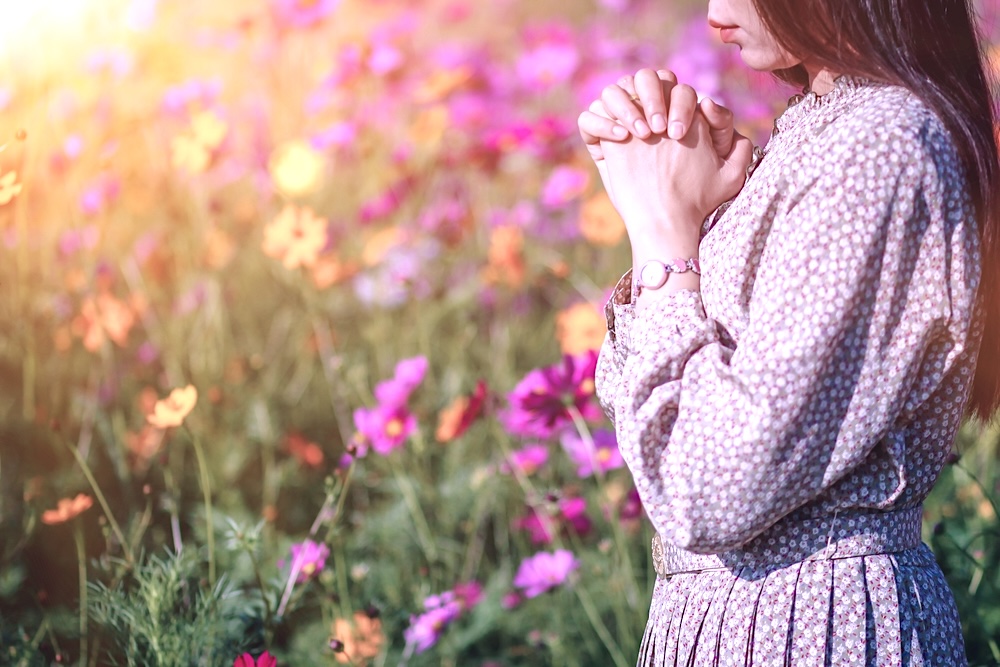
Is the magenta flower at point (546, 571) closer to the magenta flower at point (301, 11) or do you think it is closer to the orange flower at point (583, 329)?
the orange flower at point (583, 329)

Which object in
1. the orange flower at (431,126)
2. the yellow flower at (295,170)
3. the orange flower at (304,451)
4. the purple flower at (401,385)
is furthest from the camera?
the orange flower at (431,126)

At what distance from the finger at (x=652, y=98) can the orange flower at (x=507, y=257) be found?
1.27m

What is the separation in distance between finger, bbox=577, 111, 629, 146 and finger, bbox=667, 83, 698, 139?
36 mm

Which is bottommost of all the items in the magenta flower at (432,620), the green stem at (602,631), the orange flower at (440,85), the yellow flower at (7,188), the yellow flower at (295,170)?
the green stem at (602,631)

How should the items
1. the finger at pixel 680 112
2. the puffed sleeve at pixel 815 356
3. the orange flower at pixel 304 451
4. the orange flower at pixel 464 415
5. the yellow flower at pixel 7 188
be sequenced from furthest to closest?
1. the orange flower at pixel 304 451
2. the orange flower at pixel 464 415
3. the yellow flower at pixel 7 188
4. the finger at pixel 680 112
5. the puffed sleeve at pixel 815 356

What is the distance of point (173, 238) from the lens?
2492 mm

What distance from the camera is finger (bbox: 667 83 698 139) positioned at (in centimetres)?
76

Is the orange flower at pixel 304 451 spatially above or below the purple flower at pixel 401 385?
below

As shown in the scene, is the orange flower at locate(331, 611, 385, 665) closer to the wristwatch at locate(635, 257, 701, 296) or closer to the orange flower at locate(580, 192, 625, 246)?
the wristwatch at locate(635, 257, 701, 296)

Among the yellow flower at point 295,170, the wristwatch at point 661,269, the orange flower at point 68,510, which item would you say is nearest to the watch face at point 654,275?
the wristwatch at point 661,269

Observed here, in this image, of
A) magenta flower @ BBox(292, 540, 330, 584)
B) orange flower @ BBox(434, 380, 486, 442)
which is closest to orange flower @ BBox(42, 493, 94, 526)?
magenta flower @ BBox(292, 540, 330, 584)

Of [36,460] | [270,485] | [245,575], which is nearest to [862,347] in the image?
[245,575]

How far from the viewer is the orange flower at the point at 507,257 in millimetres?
2039

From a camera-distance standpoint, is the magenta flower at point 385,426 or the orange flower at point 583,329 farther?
the orange flower at point 583,329
